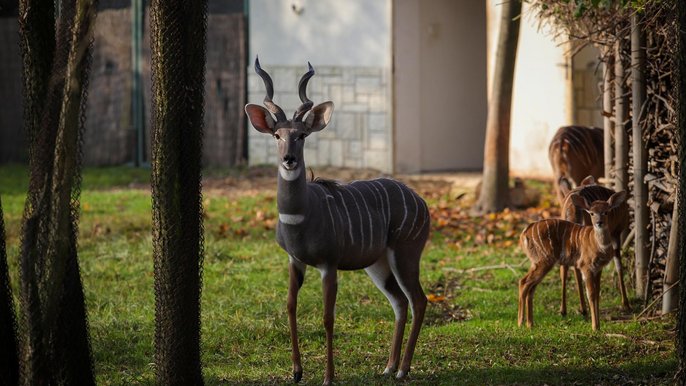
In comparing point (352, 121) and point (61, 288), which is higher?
point (352, 121)

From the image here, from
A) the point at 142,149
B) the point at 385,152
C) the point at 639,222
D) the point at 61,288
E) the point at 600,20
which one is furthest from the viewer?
the point at 142,149

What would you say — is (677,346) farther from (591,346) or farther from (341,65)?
(341,65)

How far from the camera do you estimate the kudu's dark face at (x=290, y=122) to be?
604cm

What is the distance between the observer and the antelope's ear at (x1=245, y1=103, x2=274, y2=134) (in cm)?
617

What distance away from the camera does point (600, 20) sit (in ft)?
28.8

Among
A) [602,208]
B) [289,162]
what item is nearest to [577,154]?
[602,208]

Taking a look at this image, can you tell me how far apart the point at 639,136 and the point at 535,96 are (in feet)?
23.4

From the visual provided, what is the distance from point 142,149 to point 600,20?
9.78 meters

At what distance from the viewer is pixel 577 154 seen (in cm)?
1054

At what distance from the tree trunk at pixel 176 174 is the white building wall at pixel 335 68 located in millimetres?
10655

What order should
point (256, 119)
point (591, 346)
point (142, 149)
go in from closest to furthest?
point (256, 119) → point (591, 346) → point (142, 149)

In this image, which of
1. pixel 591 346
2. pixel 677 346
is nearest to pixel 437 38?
pixel 591 346

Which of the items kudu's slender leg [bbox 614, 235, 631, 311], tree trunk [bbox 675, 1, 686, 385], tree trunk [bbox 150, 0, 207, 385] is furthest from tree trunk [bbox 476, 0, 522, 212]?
tree trunk [bbox 150, 0, 207, 385]

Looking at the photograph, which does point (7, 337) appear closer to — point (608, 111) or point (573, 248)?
point (573, 248)
